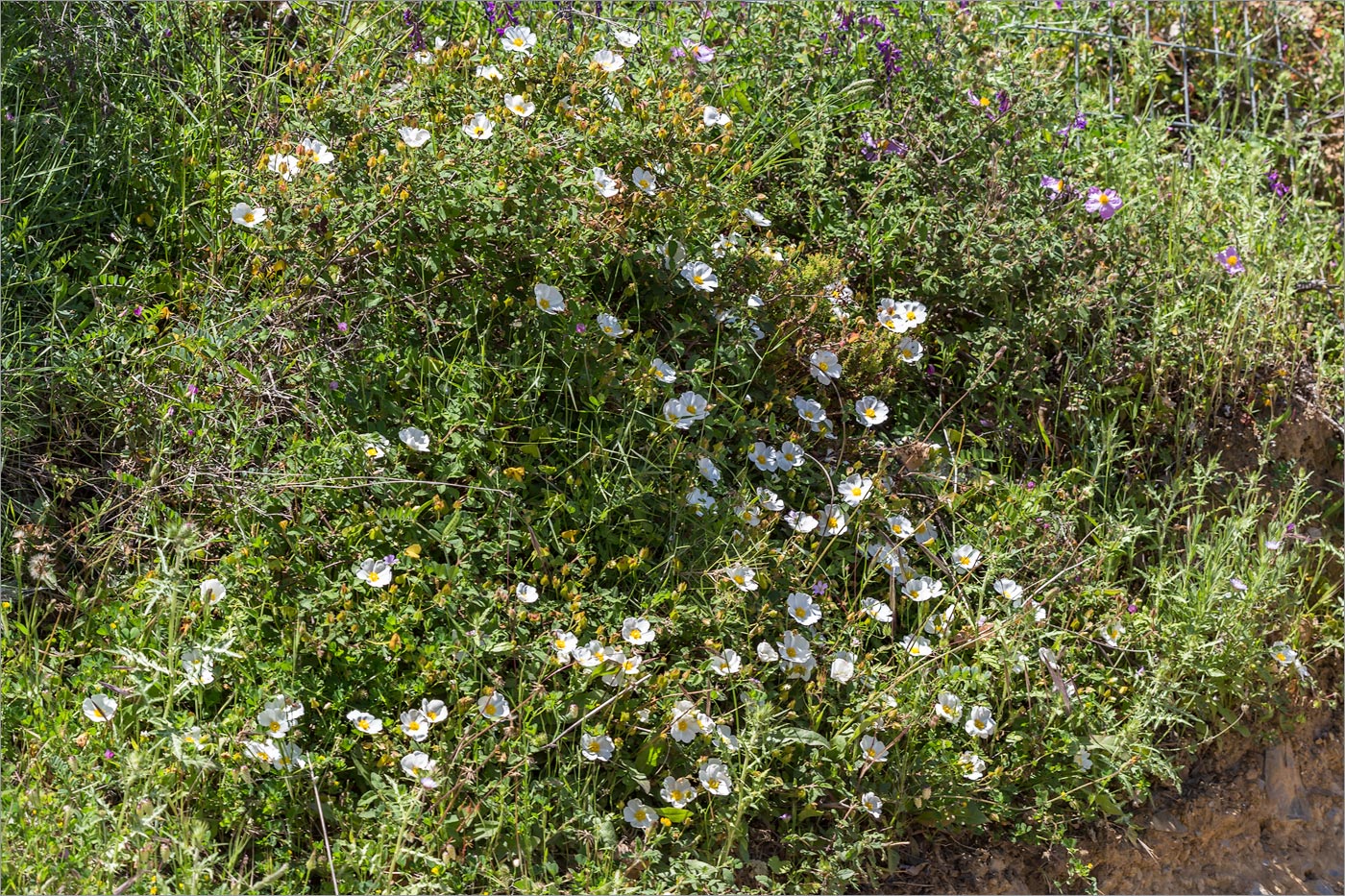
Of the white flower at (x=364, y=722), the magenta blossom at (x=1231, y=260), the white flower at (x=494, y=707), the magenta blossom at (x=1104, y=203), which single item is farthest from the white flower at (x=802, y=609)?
the magenta blossom at (x=1231, y=260)

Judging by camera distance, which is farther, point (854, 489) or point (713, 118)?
point (713, 118)

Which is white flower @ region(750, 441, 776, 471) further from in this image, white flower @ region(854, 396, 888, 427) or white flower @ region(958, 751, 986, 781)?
white flower @ region(958, 751, 986, 781)

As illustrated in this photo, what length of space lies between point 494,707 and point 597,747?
226 mm

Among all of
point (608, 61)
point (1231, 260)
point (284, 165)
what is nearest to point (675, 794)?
point (284, 165)

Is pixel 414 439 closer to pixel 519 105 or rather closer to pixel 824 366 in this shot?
pixel 519 105

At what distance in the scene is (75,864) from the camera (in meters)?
2.17

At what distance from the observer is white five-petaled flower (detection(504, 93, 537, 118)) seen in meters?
2.99

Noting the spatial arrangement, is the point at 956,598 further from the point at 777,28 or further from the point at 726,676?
the point at 777,28

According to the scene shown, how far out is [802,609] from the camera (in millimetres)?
2846

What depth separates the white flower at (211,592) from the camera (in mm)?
2494

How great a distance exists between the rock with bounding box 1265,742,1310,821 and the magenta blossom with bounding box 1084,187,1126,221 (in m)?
1.60

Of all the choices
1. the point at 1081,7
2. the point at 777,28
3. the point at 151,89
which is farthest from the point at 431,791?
the point at 1081,7

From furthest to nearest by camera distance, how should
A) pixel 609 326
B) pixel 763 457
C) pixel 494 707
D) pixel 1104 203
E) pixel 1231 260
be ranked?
pixel 1231 260 < pixel 1104 203 < pixel 763 457 < pixel 609 326 < pixel 494 707

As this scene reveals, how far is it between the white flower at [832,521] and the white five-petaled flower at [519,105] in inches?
48.5
